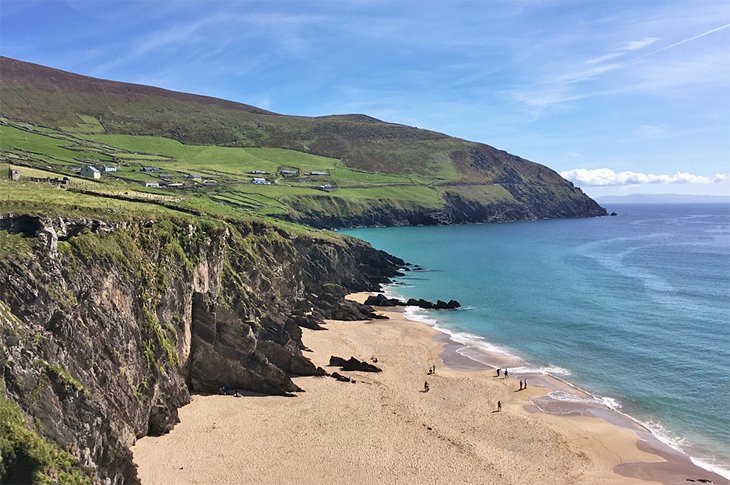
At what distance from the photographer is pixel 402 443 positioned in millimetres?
35156

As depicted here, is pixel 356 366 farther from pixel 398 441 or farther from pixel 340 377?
pixel 398 441

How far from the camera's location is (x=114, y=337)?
29.4 m

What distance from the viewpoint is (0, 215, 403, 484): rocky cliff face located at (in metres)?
21.3

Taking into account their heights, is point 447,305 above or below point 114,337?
below

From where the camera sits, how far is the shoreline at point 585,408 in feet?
108

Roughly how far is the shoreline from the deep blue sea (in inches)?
33.7

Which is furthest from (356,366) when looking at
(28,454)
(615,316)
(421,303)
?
(615,316)

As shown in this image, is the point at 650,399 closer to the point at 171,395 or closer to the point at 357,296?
the point at 171,395

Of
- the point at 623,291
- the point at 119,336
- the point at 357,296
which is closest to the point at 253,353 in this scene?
the point at 119,336

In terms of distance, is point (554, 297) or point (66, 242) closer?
point (66, 242)

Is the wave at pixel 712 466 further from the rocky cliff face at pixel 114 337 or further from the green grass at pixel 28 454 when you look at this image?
the green grass at pixel 28 454

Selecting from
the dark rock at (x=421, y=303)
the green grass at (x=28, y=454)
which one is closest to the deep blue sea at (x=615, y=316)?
the dark rock at (x=421, y=303)

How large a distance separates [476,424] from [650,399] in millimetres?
15745

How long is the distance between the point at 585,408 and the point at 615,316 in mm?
31053
